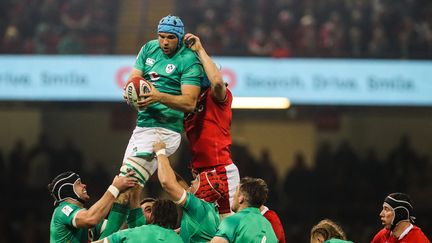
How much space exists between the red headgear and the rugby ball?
105 centimetres

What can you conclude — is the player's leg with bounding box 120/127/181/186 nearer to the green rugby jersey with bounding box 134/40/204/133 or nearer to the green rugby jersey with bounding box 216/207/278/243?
the green rugby jersey with bounding box 134/40/204/133

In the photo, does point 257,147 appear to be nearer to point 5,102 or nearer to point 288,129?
point 288,129

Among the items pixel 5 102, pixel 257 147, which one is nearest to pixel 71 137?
pixel 5 102

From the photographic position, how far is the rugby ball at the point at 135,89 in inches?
261

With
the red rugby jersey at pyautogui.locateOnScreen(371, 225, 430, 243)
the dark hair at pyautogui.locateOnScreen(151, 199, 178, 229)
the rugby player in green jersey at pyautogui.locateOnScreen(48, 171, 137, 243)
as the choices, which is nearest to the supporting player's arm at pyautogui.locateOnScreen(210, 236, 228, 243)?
the dark hair at pyautogui.locateOnScreen(151, 199, 178, 229)

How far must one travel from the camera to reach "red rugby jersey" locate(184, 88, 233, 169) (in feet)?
24.3

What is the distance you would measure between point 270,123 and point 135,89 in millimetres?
13532

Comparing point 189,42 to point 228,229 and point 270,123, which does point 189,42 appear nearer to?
point 228,229

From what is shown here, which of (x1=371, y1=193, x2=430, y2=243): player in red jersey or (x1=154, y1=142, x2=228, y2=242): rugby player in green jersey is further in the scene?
(x1=371, y1=193, x2=430, y2=243): player in red jersey

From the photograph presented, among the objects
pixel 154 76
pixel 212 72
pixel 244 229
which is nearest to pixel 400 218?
pixel 244 229

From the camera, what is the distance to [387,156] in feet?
61.1

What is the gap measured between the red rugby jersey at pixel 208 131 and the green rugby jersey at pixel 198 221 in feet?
1.58

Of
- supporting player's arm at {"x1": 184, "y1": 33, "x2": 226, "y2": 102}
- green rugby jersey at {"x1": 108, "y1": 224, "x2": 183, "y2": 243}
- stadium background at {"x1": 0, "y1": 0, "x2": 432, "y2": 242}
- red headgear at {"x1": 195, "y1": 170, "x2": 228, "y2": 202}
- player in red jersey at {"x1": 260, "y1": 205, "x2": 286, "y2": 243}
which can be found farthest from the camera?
stadium background at {"x1": 0, "y1": 0, "x2": 432, "y2": 242}

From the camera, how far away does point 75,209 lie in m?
7.01
